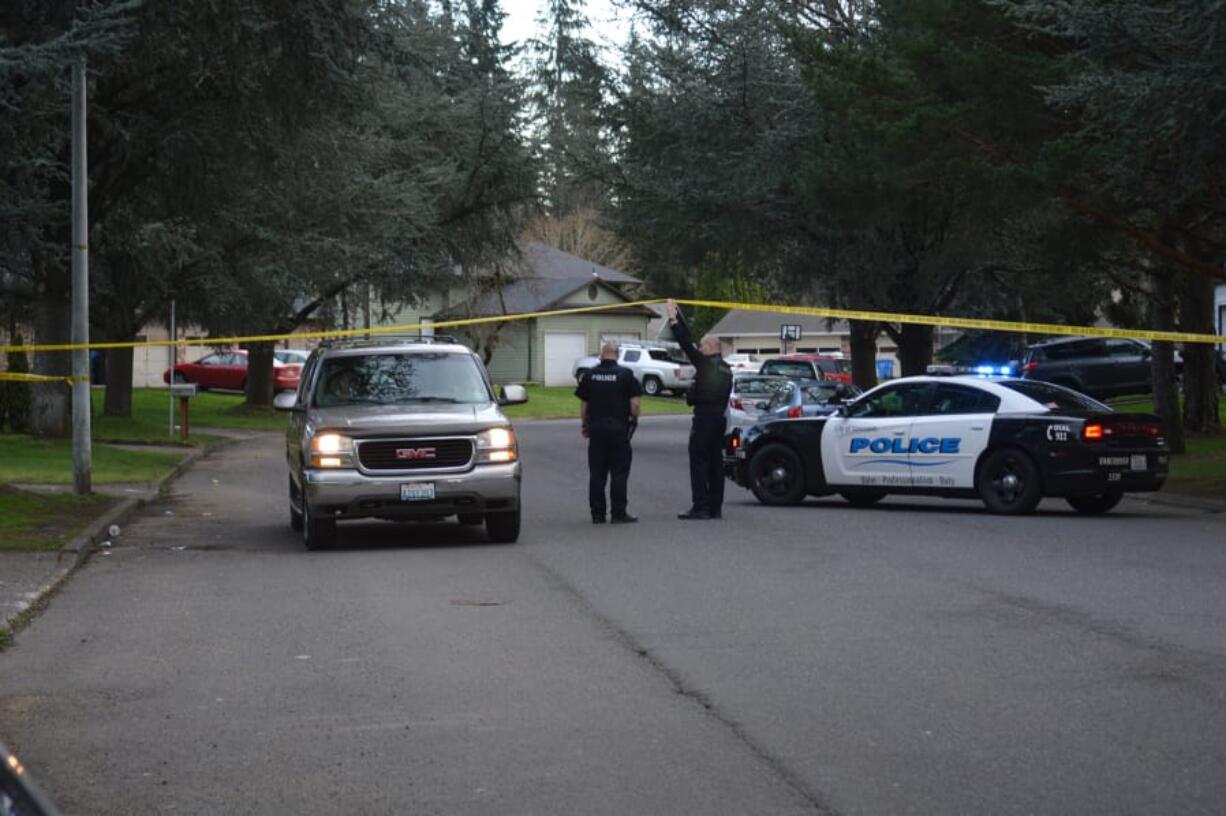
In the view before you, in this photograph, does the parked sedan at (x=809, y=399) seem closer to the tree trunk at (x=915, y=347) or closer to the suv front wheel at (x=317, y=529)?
the tree trunk at (x=915, y=347)

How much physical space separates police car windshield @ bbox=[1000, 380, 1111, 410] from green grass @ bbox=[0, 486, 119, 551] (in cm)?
972

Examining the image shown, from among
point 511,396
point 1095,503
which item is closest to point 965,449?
point 1095,503

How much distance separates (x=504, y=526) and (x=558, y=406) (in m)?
38.6

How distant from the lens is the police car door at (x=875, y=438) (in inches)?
749

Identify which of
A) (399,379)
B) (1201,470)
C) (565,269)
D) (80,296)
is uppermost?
(565,269)

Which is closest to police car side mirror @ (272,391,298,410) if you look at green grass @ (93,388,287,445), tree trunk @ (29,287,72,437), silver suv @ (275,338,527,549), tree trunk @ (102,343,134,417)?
silver suv @ (275,338,527,549)

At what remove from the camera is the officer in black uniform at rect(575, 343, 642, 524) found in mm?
17531

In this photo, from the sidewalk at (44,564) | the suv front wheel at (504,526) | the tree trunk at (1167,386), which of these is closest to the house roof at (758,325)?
the tree trunk at (1167,386)

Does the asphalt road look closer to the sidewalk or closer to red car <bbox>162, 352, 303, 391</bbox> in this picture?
the sidewalk

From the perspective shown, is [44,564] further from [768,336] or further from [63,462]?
[768,336]

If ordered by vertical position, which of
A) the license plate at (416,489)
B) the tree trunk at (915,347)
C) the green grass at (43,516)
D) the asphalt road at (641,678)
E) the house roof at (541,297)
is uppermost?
the house roof at (541,297)

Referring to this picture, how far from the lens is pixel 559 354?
241 ft

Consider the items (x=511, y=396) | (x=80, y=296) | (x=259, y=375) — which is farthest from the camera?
(x=259, y=375)

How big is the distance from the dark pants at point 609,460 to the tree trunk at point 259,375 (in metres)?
31.7
